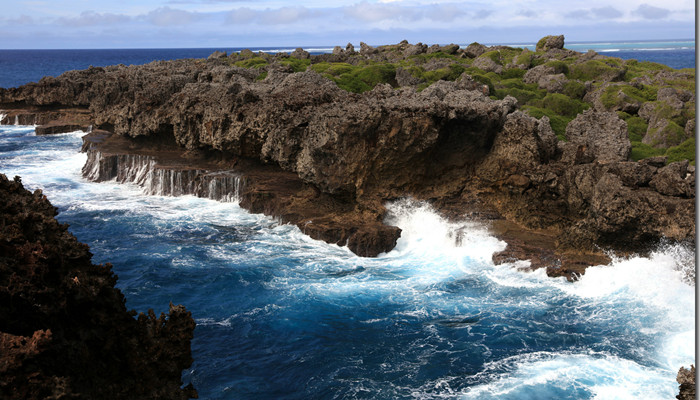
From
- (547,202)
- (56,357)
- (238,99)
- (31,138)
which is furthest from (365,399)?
(31,138)

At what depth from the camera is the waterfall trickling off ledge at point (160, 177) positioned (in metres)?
41.4

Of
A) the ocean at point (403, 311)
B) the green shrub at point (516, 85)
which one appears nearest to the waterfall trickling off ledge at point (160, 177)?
the ocean at point (403, 311)

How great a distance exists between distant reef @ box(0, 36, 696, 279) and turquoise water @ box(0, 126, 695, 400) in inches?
47.4

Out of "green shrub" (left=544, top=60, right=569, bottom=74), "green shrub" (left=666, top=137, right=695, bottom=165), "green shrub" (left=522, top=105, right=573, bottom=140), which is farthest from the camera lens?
"green shrub" (left=544, top=60, right=569, bottom=74)

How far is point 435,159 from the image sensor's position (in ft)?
115

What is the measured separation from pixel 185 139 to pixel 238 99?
5.73m

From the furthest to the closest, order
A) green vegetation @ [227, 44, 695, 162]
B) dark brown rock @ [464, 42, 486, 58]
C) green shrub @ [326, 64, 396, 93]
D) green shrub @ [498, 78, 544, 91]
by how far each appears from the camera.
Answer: dark brown rock @ [464, 42, 486, 58]
green shrub @ [326, 64, 396, 93]
green shrub @ [498, 78, 544, 91]
green vegetation @ [227, 44, 695, 162]

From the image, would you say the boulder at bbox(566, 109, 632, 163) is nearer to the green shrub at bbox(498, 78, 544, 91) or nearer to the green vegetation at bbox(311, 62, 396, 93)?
the green shrub at bbox(498, 78, 544, 91)

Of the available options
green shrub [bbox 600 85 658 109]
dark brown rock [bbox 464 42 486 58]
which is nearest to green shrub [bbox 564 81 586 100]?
green shrub [bbox 600 85 658 109]

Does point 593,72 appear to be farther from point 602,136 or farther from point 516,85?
point 602,136

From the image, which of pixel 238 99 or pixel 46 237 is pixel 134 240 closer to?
pixel 238 99

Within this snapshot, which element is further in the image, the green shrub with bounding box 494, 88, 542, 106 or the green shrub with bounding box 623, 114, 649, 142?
the green shrub with bounding box 494, 88, 542, 106

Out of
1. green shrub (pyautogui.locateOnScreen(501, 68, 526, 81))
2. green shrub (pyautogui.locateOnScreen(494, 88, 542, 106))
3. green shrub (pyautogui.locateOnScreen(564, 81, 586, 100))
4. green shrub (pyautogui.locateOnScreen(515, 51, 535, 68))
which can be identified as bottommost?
green shrub (pyautogui.locateOnScreen(494, 88, 542, 106))

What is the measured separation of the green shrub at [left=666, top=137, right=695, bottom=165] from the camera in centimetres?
3612
